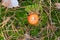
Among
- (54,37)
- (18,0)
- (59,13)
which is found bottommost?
(54,37)

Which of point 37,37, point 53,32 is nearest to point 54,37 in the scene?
point 53,32

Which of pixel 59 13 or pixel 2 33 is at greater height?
pixel 59 13

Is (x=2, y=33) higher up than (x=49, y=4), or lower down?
lower down

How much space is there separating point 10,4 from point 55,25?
56cm

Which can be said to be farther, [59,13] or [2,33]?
[59,13]

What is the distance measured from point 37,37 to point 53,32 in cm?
19

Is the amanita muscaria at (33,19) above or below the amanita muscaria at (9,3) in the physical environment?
below

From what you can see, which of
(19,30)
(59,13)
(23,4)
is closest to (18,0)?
(23,4)

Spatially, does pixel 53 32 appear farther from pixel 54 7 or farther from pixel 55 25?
pixel 54 7

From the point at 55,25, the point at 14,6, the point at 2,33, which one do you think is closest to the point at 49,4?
the point at 55,25

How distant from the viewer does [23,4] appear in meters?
2.20

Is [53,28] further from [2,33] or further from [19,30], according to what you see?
[2,33]

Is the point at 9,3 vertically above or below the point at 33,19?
above

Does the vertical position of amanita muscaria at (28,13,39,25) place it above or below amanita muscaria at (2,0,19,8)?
below
